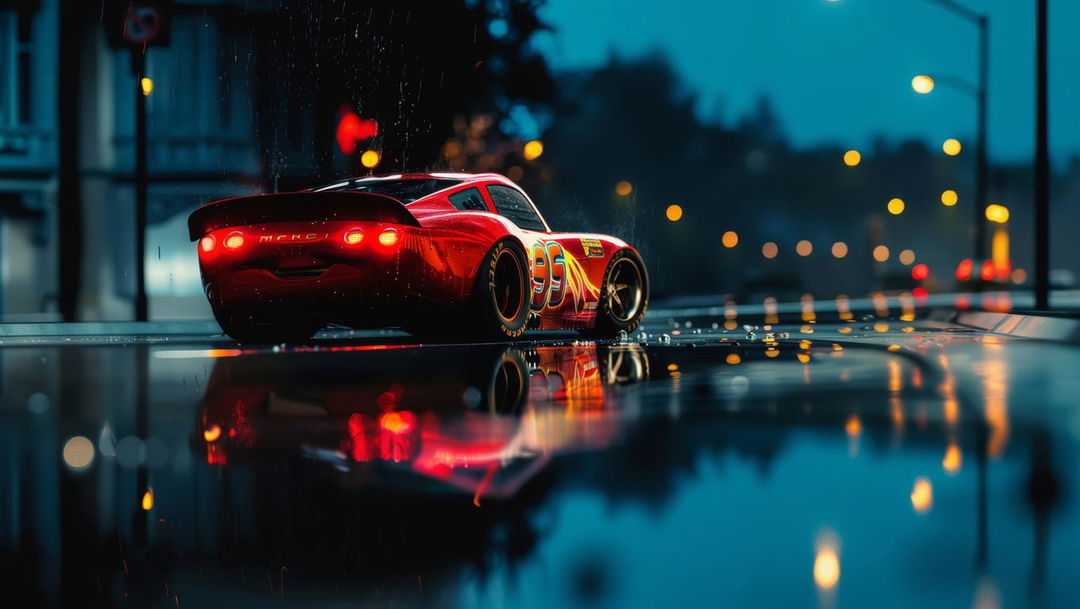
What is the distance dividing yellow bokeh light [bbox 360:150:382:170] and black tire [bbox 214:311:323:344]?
16966mm

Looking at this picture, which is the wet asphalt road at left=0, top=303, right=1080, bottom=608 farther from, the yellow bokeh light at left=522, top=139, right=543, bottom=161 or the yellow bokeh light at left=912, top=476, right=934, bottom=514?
the yellow bokeh light at left=522, top=139, right=543, bottom=161

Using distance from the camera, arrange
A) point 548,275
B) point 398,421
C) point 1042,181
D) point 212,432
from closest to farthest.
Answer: point 212,432
point 398,421
point 548,275
point 1042,181

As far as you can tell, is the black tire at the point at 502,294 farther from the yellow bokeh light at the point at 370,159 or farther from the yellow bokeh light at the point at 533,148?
the yellow bokeh light at the point at 533,148

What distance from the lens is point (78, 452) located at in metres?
6.25

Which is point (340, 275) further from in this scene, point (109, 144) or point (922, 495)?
point (109, 144)

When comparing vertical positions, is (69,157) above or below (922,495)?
above

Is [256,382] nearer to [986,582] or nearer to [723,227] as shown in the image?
[986,582]

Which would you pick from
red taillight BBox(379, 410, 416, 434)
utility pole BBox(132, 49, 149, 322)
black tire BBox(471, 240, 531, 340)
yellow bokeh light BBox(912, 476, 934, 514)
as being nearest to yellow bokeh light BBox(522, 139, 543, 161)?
utility pole BBox(132, 49, 149, 322)

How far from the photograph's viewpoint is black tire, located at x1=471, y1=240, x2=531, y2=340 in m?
12.2

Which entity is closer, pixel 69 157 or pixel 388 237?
pixel 388 237

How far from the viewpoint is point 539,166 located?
4131 centimetres

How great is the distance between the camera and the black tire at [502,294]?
40.0 ft

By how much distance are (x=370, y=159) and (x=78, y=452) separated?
2498 cm

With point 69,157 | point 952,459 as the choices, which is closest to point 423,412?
point 952,459
